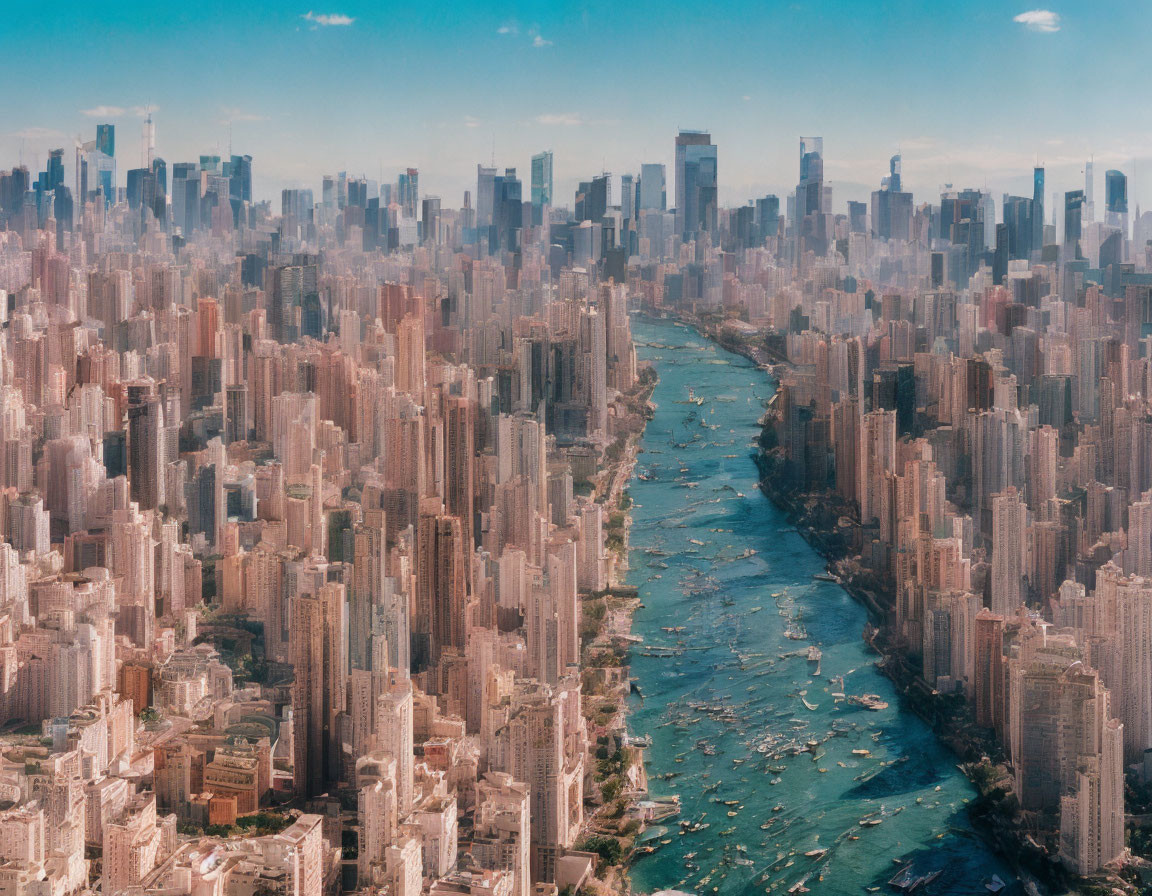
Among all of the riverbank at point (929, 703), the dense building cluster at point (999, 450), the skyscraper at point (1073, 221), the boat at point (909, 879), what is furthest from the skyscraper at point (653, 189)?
the boat at point (909, 879)

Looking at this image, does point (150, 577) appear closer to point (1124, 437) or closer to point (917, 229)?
point (1124, 437)

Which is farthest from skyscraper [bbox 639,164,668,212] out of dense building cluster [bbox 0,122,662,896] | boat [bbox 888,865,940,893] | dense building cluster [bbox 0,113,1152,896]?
boat [bbox 888,865,940,893]

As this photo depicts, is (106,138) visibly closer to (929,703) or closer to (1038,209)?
(929,703)

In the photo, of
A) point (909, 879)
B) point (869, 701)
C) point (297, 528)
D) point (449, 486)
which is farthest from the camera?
point (449, 486)

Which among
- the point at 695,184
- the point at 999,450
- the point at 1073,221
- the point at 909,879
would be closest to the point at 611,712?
the point at 909,879

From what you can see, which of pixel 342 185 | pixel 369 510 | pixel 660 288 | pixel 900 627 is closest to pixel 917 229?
pixel 660 288

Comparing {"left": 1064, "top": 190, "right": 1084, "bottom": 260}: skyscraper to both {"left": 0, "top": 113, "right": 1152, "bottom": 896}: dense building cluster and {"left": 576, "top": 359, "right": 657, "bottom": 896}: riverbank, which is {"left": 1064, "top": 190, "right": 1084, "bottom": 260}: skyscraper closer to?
{"left": 0, "top": 113, "right": 1152, "bottom": 896}: dense building cluster
